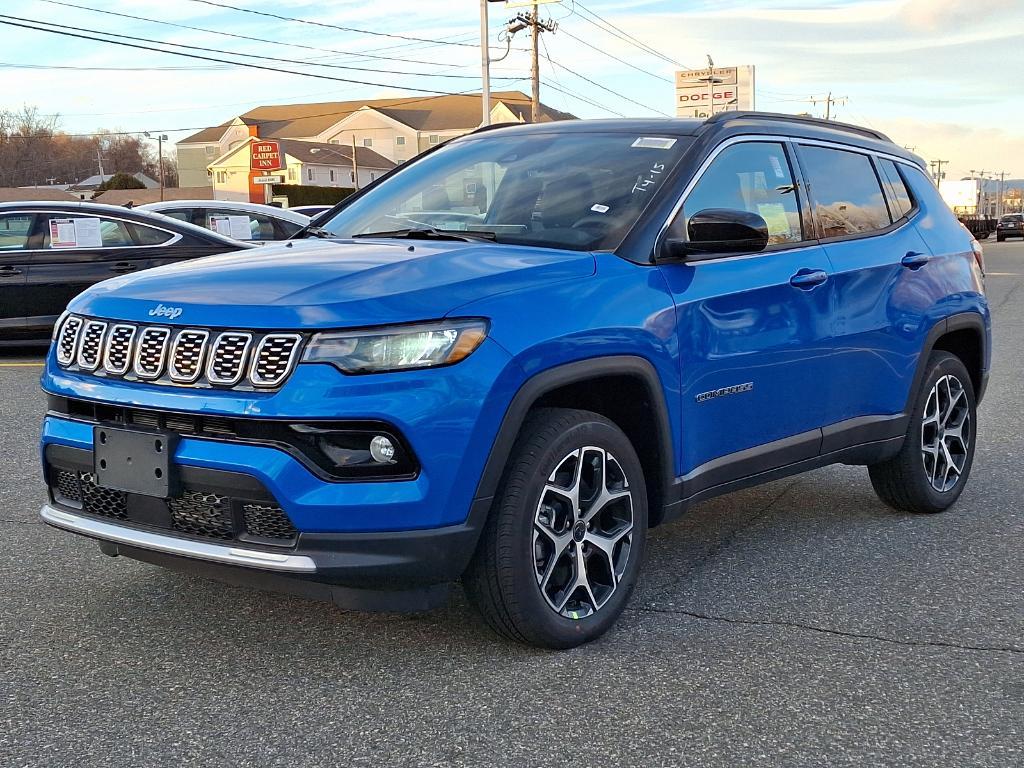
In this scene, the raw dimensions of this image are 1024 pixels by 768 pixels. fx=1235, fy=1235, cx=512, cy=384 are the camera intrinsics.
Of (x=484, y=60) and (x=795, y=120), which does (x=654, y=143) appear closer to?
(x=795, y=120)

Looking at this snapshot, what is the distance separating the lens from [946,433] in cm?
601

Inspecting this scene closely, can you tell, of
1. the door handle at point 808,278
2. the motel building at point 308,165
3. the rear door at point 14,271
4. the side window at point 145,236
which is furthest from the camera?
the motel building at point 308,165

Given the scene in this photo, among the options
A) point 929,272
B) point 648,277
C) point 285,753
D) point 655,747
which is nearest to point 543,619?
point 655,747

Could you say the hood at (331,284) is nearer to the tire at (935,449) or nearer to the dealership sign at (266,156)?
the tire at (935,449)

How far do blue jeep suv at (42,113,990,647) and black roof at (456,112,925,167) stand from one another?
2 centimetres

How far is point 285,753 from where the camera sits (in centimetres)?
321

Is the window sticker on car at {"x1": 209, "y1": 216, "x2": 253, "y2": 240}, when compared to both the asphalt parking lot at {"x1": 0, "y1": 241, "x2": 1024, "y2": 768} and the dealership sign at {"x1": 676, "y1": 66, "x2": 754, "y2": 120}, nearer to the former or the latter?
the asphalt parking lot at {"x1": 0, "y1": 241, "x2": 1024, "y2": 768}

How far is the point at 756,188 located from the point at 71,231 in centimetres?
855

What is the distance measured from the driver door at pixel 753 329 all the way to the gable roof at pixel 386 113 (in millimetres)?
93947

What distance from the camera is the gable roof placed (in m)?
109

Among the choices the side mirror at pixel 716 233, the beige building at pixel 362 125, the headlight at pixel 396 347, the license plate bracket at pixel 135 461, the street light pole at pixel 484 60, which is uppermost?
the beige building at pixel 362 125

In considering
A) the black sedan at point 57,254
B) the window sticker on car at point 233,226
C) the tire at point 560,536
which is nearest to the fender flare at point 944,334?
the tire at point 560,536

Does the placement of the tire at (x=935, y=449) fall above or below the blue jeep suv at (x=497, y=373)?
below

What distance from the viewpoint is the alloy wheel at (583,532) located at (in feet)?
12.8
